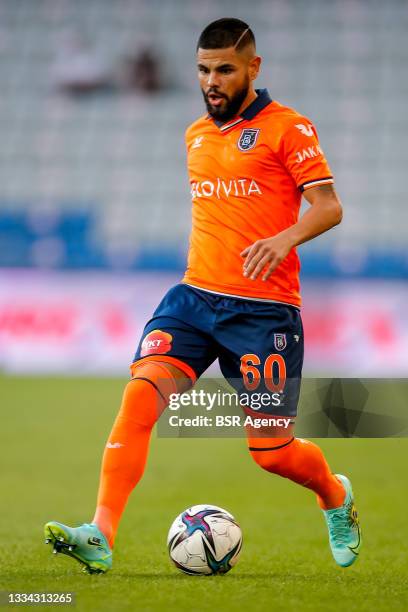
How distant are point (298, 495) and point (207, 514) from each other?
2879 millimetres

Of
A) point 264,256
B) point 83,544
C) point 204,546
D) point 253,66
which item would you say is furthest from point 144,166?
point 83,544

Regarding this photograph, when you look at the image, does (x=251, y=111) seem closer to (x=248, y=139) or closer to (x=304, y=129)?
(x=248, y=139)

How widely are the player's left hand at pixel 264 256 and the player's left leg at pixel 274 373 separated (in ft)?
1.36

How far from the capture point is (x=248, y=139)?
4871mm

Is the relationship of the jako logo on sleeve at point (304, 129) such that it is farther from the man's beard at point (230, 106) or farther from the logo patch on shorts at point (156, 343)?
the logo patch on shorts at point (156, 343)

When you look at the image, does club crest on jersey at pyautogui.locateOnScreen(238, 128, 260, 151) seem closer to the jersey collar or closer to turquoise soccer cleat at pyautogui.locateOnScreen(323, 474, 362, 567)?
the jersey collar

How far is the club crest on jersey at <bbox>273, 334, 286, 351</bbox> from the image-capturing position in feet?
15.7

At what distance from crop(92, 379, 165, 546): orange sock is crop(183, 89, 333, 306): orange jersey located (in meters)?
0.59

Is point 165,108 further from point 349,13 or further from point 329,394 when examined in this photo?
point 329,394

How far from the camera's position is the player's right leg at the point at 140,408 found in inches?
173

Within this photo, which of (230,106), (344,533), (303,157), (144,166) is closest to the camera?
(303,157)

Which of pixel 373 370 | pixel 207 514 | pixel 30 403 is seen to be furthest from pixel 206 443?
pixel 207 514

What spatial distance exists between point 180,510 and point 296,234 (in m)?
2.85

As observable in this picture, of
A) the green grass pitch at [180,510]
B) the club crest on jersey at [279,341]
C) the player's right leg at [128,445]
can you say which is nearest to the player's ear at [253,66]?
the club crest on jersey at [279,341]
